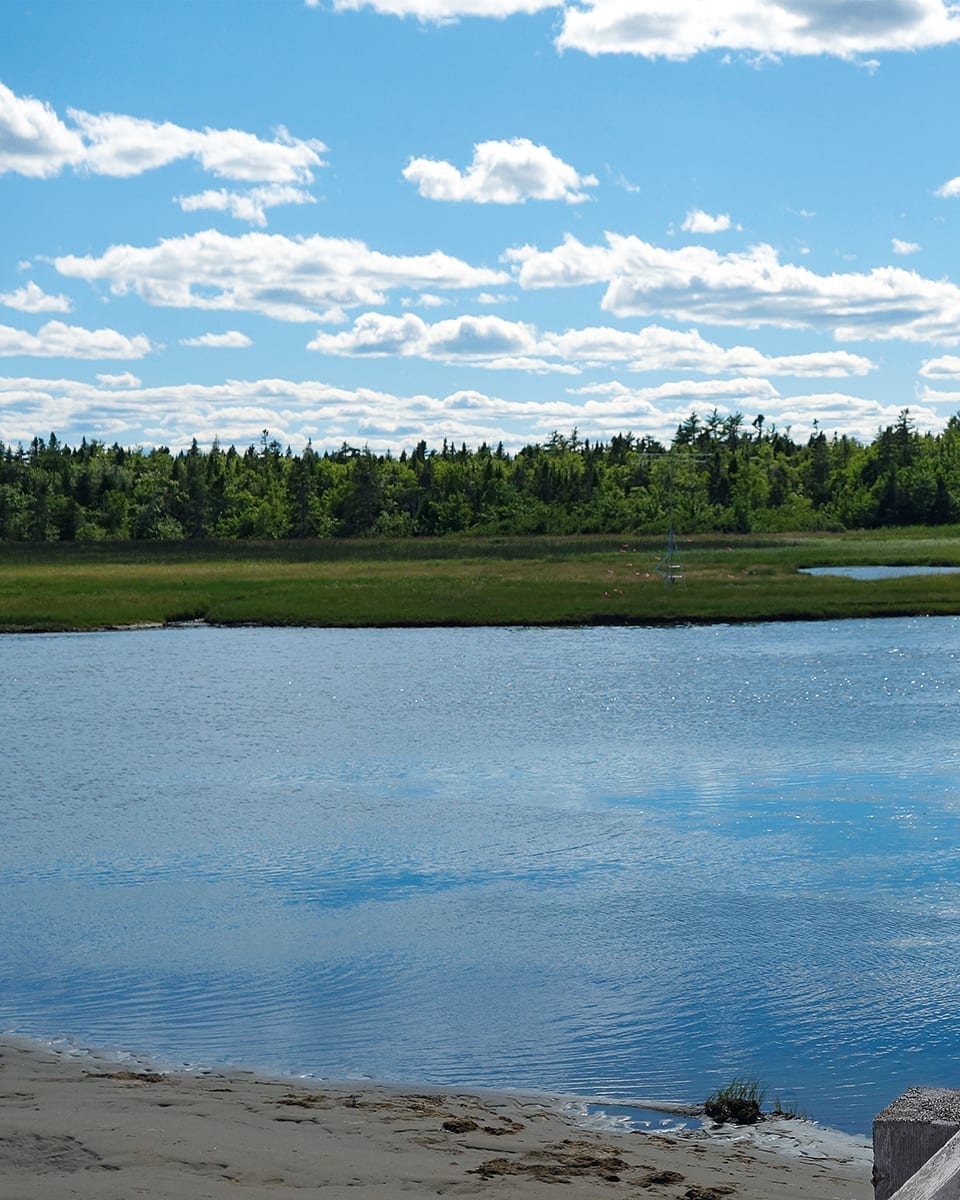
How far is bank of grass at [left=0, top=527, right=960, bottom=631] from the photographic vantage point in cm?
6275

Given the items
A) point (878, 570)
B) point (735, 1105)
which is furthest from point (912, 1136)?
point (878, 570)

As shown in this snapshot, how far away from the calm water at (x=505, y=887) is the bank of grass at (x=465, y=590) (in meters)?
26.6

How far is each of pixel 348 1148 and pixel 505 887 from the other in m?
Result: 8.45

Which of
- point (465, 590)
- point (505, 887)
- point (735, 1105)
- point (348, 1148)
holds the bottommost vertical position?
point (505, 887)

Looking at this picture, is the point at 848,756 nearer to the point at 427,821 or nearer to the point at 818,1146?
the point at 427,821

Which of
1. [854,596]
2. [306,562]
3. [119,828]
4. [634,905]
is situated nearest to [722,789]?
[634,905]

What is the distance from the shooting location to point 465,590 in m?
74.0

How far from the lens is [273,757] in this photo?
27672 millimetres

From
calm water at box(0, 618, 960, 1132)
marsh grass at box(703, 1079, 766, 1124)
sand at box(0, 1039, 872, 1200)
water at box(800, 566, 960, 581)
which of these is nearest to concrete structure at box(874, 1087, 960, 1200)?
sand at box(0, 1039, 872, 1200)

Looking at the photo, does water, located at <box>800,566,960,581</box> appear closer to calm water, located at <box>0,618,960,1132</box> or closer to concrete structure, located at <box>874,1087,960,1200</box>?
calm water, located at <box>0,618,960,1132</box>

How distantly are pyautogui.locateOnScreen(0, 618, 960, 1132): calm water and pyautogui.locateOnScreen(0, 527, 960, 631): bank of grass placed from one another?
2659 cm

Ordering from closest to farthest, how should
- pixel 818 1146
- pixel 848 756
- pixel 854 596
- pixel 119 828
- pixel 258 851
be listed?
pixel 818 1146
pixel 258 851
pixel 119 828
pixel 848 756
pixel 854 596

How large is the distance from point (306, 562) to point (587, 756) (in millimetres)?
86288

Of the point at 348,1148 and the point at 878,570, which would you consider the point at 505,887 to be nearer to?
the point at 348,1148
